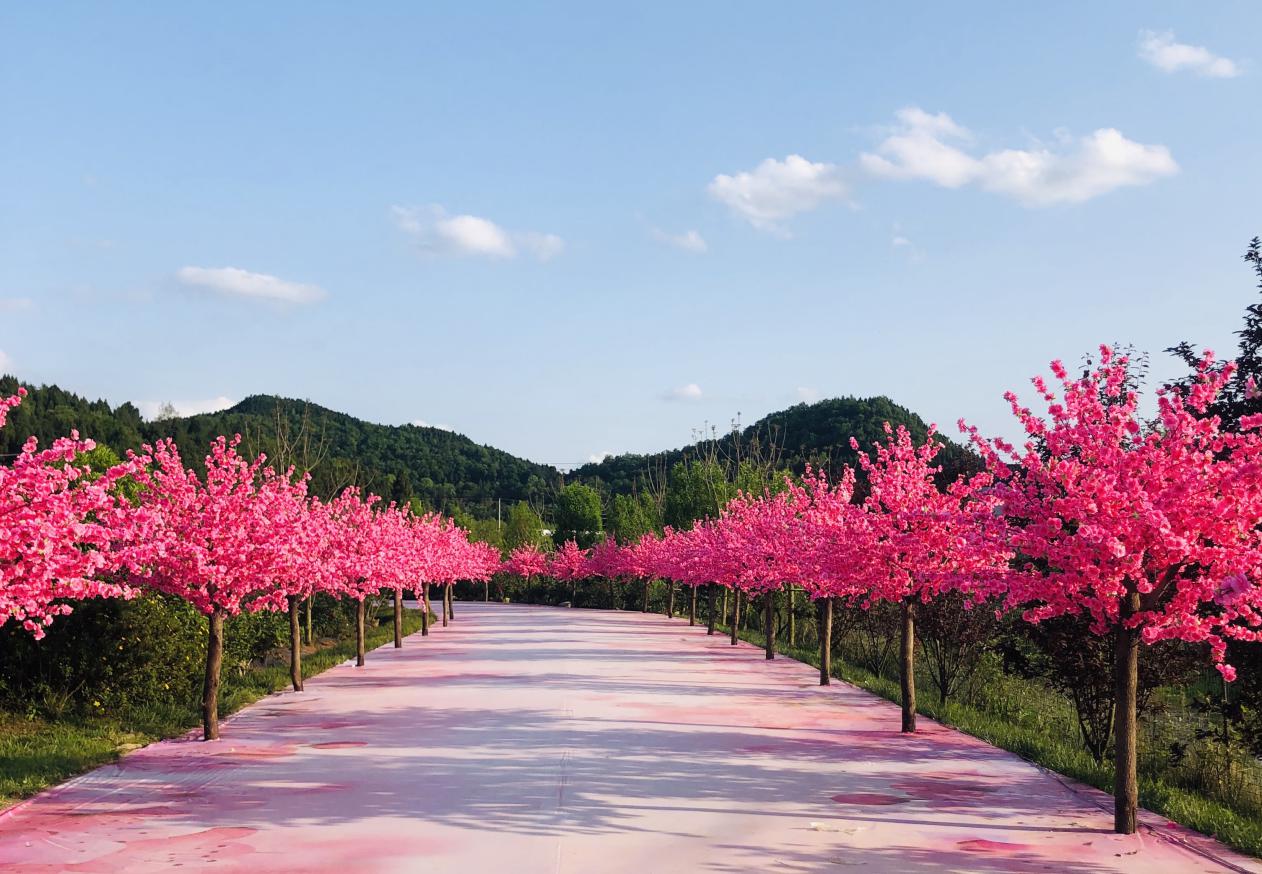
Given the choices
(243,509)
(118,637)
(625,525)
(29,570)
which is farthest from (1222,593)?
(625,525)

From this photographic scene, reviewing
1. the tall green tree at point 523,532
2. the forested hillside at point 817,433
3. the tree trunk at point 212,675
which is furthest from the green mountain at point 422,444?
the tall green tree at point 523,532

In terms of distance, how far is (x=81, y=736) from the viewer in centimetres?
1313

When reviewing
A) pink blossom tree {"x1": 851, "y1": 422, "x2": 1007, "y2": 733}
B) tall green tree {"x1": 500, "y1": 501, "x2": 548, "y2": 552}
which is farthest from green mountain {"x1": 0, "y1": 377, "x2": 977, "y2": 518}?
tall green tree {"x1": 500, "y1": 501, "x2": 548, "y2": 552}

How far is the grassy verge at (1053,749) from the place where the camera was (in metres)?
9.17

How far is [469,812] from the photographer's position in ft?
30.9

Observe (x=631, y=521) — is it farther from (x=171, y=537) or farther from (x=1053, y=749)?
(x=171, y=537)

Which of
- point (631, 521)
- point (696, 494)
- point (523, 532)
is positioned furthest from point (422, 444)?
point (696, 494)

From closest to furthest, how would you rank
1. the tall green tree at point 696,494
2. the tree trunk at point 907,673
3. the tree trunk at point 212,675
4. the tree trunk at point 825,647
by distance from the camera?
the tree trunk at point 212,675 < the tree trunk at point 907,673 < the tree trunk at point 825,647 < the tall green tree at point 696,494

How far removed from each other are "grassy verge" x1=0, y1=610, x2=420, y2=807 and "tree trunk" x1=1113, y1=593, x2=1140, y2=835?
33.6 ft

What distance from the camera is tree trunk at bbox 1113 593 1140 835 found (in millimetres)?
8938

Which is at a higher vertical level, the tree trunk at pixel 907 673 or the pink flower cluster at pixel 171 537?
the pink flower cluster at pixel 171 537

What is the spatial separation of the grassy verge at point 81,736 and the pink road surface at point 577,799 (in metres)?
0.36

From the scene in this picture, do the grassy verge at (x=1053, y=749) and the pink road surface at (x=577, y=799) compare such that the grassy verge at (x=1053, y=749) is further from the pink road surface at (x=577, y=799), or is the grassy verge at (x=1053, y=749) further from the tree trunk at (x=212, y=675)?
the tree trunk at (x=212, y=675)

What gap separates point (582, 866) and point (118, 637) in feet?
33.5
